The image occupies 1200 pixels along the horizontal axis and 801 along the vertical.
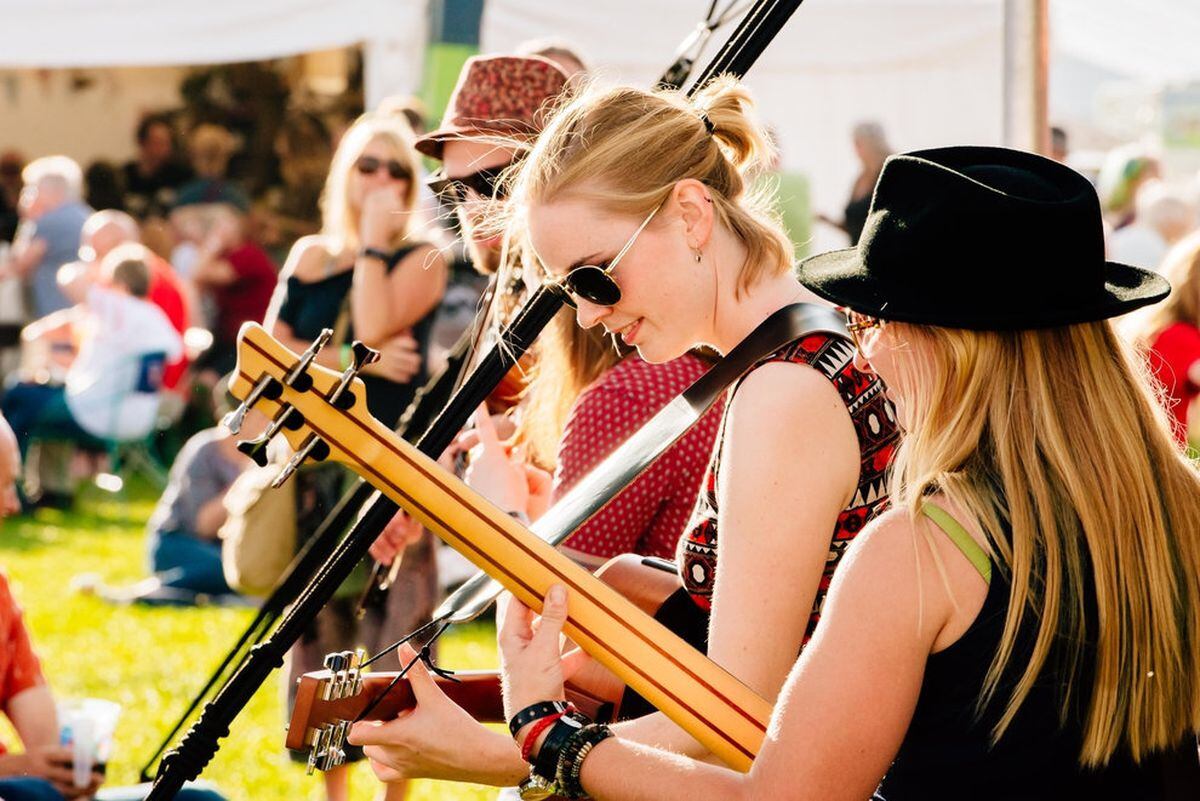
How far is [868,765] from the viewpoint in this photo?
1528 mm

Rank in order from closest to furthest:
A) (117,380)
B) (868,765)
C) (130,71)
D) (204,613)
Result: (868,765) < (204,613) < (117,380) < (130,71)

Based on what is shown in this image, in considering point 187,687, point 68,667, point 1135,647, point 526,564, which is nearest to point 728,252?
point 526,564

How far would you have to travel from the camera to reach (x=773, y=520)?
72.0 inches

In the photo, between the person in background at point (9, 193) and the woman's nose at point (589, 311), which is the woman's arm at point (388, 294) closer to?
the woman's nose at point (589, 311)

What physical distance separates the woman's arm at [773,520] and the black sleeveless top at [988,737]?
0.94 feet

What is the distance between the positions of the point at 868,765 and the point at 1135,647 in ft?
0.96

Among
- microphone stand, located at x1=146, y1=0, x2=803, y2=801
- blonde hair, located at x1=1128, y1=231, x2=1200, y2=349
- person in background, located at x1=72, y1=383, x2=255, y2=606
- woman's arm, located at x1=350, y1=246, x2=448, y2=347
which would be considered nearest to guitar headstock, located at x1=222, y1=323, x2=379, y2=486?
microphone stand, located at x1=146, y1=0, x2=803, y2=801

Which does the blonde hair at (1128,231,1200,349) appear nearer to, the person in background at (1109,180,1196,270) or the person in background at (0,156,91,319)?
the person in background at (1109,180,1196,270)

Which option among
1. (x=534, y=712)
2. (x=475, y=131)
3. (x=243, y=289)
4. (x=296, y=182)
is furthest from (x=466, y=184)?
(x=296, y=182)

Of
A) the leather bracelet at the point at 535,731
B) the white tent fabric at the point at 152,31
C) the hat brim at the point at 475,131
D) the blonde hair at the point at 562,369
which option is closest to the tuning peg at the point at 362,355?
the leather bracelet at the point at 535,731

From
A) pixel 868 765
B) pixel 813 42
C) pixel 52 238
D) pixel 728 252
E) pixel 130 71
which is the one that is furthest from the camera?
pixel 130 71

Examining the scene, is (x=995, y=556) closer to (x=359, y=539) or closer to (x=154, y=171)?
(x=359, y=539)

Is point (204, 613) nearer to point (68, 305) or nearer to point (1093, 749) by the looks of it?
point (68, 305)

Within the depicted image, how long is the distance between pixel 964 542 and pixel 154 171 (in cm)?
1204
